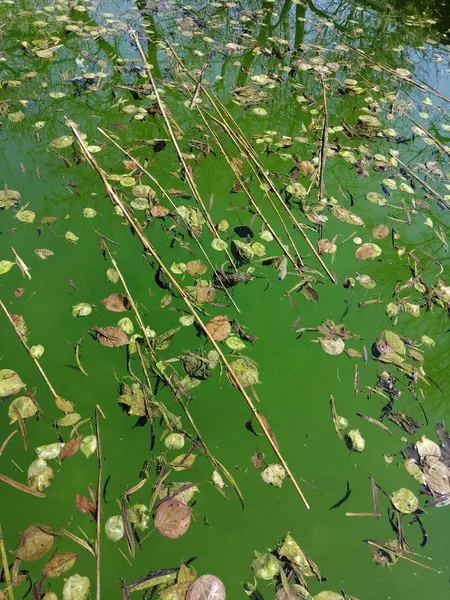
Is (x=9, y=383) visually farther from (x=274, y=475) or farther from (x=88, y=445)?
(x=274, y=475)

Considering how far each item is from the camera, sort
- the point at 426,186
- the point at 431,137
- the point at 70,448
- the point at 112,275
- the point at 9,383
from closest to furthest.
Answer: the point at 70,448, the point at 9,383, the point at 112,275, the point at 426,186, the point at 431,137

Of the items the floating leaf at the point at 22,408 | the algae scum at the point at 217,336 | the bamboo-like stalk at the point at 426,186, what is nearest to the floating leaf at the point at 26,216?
the algae scum at the point at 217,336

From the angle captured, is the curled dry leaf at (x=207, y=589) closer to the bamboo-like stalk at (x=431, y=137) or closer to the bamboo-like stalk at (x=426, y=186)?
the bamboo-like stalk at (x=426, y=186)

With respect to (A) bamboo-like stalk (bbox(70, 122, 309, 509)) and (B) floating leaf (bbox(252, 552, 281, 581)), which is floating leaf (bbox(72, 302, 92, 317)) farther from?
(B) floating leaf (bbox(252, 552, 281, 581))

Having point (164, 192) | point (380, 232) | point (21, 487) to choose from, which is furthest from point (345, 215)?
point (21, 487)

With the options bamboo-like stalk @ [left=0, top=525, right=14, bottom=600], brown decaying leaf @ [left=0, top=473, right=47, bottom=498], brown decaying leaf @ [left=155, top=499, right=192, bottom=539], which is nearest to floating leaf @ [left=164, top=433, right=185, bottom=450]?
brown decaying leaf @ [left=155, top=499, right=192, bottom=539]
